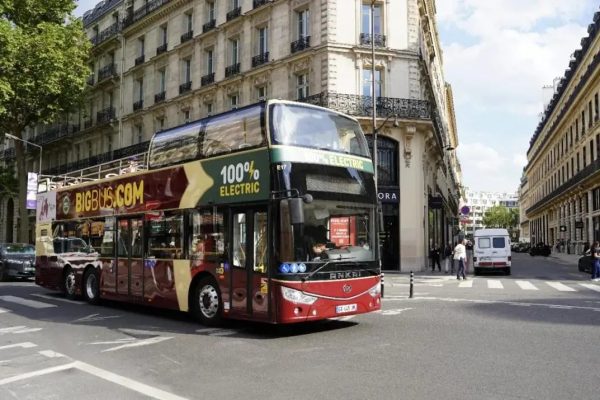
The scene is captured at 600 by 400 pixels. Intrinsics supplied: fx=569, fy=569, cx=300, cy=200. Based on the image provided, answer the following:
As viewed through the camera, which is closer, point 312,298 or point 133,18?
point 312,298

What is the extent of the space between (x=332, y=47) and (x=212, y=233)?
2033 centimetres

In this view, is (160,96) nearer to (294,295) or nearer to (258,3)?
(258,3)

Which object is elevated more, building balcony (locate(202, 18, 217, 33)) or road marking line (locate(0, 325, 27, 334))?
building balcony (locate(202, 18, 217, 33))

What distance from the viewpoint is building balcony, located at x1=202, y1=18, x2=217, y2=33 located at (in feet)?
115

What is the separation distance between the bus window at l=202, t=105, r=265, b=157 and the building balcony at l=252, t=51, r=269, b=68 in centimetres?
2166

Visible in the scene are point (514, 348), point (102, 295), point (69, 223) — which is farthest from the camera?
point (69, 223)

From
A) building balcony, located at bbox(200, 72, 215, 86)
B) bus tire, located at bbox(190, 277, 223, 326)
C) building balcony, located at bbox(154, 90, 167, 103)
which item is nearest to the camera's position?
bus tire, located at bbox(190, 277, 223, 326)

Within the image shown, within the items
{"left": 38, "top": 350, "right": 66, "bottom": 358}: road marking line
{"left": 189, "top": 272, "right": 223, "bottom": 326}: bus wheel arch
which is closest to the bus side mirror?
{"left": 189, "top": 272, "right": 223, "bottom": 326}: bus wheel arch

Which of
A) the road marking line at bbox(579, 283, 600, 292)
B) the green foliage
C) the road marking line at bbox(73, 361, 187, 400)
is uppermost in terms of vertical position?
the green foliage

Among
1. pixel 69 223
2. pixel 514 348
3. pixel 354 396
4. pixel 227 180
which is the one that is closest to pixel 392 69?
pixel 69 223

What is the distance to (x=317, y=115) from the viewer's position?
33.0 feet

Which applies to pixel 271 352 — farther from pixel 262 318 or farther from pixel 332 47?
pixel 332 47

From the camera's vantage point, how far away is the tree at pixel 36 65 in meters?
34.4

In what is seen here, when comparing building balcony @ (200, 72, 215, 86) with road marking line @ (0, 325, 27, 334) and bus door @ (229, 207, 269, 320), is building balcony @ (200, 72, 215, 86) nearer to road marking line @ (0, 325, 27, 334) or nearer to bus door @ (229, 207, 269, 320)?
road marking line @ (0, 325, 27, 334)
